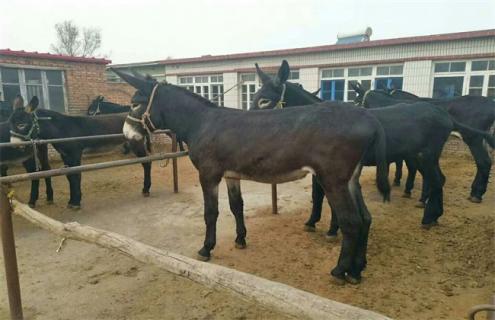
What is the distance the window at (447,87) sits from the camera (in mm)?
10266

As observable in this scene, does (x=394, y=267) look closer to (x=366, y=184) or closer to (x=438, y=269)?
(x=438, y=269)

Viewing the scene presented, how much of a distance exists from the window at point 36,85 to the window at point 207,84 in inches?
245

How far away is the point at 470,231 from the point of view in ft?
13.8

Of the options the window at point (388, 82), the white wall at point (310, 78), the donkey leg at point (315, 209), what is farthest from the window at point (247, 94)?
the donkey leg at point (315, 209)

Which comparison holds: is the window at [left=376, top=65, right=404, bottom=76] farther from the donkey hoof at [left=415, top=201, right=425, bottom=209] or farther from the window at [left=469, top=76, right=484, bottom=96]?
the donkey hoof at [left=415, top=201, right=425, bottom=209]

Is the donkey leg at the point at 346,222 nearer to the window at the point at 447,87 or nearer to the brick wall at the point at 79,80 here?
the window at the point at 447,87

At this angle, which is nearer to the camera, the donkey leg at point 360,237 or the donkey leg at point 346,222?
the donkey leg at point 346,222

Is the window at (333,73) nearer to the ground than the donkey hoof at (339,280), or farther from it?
farther from it

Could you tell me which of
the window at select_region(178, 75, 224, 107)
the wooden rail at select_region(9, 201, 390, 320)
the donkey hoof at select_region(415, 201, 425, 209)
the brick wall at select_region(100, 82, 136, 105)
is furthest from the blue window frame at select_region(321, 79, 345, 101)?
the wooden rail at select_region(9, 201, 390, 320)

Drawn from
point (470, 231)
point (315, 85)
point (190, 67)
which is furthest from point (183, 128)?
point (190, 67)

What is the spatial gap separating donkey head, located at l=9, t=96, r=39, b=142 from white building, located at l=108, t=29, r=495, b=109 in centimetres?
552

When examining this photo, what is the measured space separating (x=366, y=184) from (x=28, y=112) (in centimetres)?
618

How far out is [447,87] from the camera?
10422mm

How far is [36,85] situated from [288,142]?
32.6 ft
